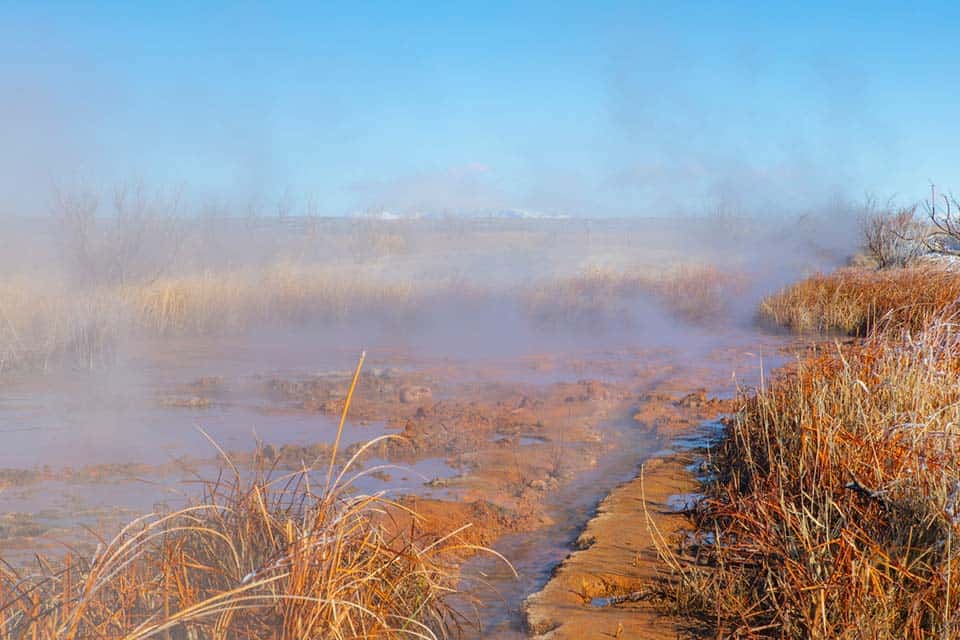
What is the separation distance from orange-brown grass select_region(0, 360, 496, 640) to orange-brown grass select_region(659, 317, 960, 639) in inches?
56.0

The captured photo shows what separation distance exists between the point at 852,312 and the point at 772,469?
12467 mm

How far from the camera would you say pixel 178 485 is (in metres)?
6.47

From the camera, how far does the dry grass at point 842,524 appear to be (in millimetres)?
3658

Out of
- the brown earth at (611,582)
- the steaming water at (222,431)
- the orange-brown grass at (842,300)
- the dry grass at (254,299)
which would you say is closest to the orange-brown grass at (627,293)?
the orange-brown grass at (842,300)

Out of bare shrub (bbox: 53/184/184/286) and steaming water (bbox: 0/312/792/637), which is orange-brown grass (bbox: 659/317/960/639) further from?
bare shrub (bbox: 53/184/184/286)

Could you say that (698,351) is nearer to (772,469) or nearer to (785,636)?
(772,469)

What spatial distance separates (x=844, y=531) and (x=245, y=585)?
8.12 feet

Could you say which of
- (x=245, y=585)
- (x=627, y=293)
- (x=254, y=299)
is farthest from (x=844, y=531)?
(x=627, y=293)

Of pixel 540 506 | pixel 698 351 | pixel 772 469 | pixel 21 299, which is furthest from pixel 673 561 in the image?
pixel 21 299

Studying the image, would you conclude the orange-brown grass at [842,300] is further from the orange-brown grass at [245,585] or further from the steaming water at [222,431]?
the orange-brown grass at [245,585]

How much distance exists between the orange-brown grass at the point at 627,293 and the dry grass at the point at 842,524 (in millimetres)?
12932

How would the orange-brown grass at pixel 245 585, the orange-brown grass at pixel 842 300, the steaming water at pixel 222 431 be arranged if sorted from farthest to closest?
1. the orange-brown grass at pixel 842 300
2. the steaming water at pixel 222 431
3. the orange-brown grass at pixel 245 585

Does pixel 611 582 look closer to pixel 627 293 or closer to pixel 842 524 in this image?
pixel 842 524

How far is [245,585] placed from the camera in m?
2.89
